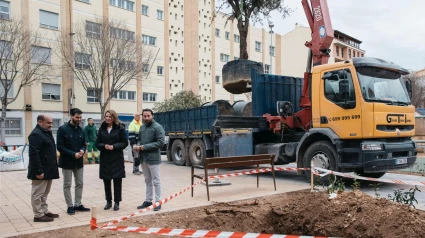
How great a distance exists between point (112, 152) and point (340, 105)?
17.0ft

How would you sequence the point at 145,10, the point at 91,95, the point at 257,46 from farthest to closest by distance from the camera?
the point at 257,46
the point at 145,10
the point at 91,95

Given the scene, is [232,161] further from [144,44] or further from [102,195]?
[144,44]

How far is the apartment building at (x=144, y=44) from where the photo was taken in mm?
28625

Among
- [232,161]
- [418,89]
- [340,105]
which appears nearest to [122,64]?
[232,161]

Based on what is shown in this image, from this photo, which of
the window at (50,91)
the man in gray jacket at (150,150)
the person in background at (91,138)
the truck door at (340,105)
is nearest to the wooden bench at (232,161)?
the man in gray jacket at (150,150)

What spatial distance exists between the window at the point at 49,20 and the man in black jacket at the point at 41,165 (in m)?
27.5

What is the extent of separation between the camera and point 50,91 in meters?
29.9

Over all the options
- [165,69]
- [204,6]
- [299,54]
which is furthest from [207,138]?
[299,54]

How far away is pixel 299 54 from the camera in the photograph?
59156 millimetres

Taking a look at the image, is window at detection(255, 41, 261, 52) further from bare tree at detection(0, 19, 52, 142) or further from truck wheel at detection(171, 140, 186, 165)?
truck wheel at detection(171, 140, 186, 165)

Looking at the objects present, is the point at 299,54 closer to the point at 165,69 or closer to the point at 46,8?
the point at 165,69

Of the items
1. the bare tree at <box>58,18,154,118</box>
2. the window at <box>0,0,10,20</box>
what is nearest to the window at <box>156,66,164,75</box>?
the bare tree at <box>58,18,154,118</box>

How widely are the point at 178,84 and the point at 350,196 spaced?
36.6 metres

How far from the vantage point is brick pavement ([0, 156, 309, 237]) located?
5465 millimetres
